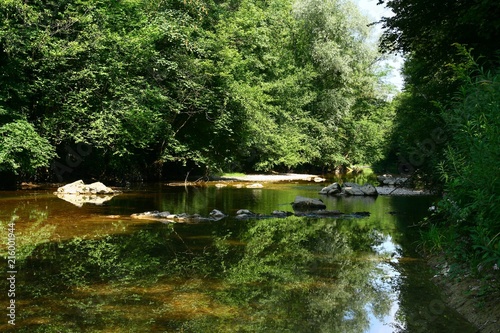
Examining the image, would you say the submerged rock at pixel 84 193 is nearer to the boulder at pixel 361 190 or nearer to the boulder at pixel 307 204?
the boulder at pixel 307 204

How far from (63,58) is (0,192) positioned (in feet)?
21.5

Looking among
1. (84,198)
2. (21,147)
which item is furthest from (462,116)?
(21,147)

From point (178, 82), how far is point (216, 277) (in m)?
21.7

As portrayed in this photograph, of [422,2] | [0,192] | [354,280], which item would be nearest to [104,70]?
[0,192]

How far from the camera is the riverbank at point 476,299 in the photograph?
4.95 m

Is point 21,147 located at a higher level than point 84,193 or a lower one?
higher

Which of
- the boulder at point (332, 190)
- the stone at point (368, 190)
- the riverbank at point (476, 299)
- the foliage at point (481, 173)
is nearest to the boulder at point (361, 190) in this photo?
the stone at point (368, 190)

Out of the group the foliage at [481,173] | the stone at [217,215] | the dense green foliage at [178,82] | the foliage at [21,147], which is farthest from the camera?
the dense green foliage at [178,82]

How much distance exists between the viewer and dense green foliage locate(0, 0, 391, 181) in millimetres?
20969

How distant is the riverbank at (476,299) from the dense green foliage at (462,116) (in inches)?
9.9

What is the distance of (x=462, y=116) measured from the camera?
579cm

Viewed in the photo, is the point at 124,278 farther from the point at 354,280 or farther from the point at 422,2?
the point at 422,2

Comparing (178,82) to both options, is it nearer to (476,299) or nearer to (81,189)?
(81,189)

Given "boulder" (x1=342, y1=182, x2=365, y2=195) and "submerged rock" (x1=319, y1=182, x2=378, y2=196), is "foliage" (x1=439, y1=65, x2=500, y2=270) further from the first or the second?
"boulder" (x1=342, y1=182, x2=365, y2=195)
